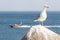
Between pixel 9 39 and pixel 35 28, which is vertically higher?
pixel 35 28

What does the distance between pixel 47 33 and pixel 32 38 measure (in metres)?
0.29

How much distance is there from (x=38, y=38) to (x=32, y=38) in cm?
11

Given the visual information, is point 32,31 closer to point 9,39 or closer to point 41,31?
point 41,31

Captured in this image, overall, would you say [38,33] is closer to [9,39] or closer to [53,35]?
[53,35]

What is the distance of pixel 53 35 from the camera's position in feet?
16.2

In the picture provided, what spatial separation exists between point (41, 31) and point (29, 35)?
228 mm

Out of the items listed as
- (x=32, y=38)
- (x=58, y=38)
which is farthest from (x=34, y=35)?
(x=58, y=38)

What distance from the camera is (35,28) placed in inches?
195

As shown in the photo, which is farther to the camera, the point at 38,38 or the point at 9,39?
the point at 9,39

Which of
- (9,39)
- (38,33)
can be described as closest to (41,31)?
(38,33)

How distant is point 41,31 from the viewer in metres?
4.88

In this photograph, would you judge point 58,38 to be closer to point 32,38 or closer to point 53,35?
point 53,35

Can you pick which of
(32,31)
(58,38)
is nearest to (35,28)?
(32,31)

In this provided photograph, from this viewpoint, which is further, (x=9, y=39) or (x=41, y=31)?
(x=9, y=39)
